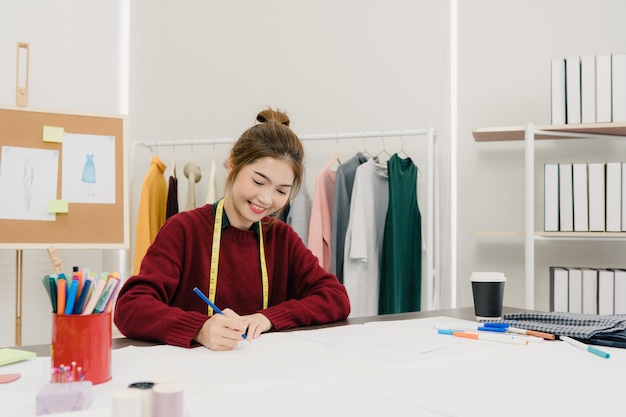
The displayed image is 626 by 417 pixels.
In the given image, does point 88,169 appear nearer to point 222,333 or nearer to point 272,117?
point 272,117

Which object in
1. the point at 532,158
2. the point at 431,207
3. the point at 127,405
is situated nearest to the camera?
the point at 127,405

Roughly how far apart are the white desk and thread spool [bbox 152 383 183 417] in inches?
3.4

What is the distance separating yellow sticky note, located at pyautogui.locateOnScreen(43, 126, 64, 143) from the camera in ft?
7.57

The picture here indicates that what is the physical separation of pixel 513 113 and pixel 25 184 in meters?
2.23

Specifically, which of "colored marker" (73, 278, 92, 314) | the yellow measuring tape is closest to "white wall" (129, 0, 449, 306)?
the yellow measuring tape

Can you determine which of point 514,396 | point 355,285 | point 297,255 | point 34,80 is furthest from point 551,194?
point 34,80

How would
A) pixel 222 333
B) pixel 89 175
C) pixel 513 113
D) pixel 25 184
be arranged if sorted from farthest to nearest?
pixel 513 113
pixel 89 175
pixel 25 184
pixel 222 333

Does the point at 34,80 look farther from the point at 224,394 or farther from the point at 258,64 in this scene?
the point at 224,394

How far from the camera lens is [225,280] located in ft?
4.80

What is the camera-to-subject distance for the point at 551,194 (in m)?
2.56

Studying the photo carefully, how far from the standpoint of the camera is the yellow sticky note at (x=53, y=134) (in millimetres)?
2307

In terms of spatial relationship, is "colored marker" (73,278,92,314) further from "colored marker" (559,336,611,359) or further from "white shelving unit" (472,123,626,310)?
"white shelving unit" (472,123,626,310)

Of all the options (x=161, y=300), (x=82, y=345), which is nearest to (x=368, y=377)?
(x=82, y=345)

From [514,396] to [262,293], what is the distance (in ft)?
2.75
